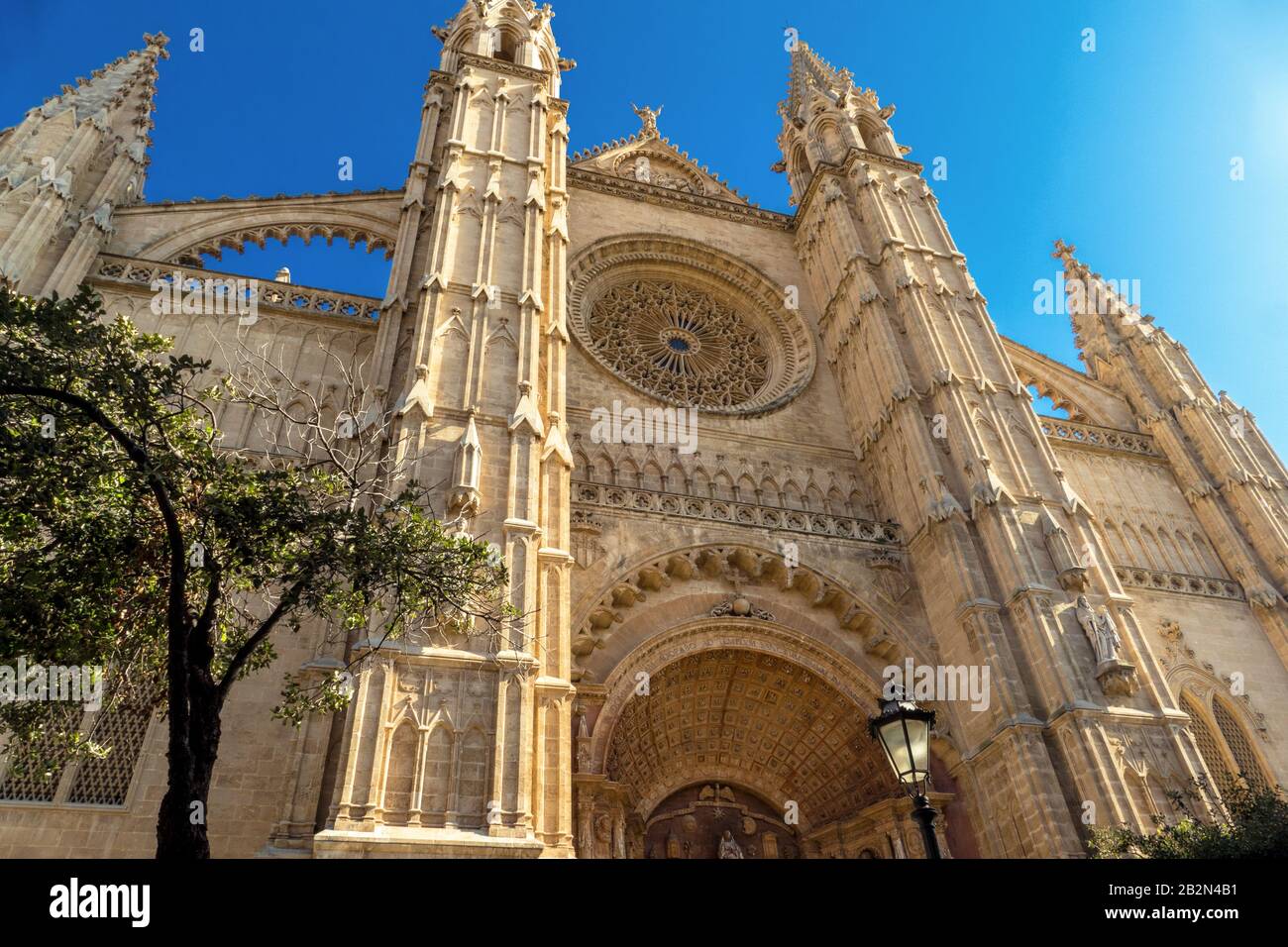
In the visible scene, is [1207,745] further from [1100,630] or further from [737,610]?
[737,610]

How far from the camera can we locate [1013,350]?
80.4ft

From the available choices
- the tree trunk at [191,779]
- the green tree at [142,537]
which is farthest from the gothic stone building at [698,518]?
the tree trunk at [191,779]

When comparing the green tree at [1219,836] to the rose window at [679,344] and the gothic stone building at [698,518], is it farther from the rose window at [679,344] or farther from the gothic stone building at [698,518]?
the rose window at [679,344]

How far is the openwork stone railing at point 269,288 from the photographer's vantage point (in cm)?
1658

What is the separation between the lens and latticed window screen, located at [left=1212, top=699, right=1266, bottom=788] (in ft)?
52.5

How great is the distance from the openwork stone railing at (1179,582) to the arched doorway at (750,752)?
7.76 m

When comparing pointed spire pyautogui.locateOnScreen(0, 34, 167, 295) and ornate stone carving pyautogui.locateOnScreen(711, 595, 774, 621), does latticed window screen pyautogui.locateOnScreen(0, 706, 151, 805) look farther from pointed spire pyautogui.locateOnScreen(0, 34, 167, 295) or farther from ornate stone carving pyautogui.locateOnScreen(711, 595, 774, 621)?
ornate stone carving pyautogui.locateOnScreen(711, 595, 774, 621)

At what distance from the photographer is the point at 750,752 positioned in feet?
51.5

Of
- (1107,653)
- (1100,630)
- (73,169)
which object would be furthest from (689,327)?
(73,169)

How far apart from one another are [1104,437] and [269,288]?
20.5m

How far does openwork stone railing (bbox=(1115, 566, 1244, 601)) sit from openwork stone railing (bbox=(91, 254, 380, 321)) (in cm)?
1722
